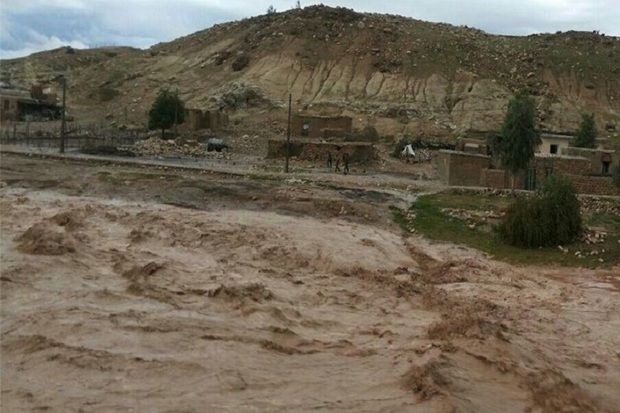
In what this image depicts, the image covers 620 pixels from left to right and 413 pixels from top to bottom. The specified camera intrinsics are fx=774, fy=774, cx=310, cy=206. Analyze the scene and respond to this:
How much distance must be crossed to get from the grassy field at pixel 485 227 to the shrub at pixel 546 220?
0.28 meters

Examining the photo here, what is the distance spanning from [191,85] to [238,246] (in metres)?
51.0

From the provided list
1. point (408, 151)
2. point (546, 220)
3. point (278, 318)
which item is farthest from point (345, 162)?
point (278, 318)

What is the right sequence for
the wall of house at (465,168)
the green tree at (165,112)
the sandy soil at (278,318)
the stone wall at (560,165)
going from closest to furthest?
the sandy soil at (278,318)
the stone wall at (560,165)
the wall of house at (465,168)
the green tree at (165,112)

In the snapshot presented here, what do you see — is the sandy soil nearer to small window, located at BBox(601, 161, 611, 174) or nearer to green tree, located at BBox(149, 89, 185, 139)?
small window, located at BBox(601, 161, 611, 174)

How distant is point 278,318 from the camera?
1246cm

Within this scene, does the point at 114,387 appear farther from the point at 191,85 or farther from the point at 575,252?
the point at 191,85

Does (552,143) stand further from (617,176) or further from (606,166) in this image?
(617,176)

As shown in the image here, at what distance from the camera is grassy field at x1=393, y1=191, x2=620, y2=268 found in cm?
1922

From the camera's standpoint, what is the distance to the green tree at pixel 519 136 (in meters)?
25.9

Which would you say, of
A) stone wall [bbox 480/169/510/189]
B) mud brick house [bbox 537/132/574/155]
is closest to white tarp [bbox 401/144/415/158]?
mud brick house [bbox 537/132/574/155]

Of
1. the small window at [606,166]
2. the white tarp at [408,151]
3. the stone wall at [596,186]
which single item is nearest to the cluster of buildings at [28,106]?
the white tarp at [408,151]

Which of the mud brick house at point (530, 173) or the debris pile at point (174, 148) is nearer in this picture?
the mud brick house at point (530, 173)

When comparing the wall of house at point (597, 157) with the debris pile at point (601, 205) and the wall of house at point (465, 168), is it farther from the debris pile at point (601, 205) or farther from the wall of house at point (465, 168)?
the debris pile at point (601, 205)

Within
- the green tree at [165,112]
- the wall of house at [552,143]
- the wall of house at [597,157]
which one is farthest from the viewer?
the green tree at [165,112]
